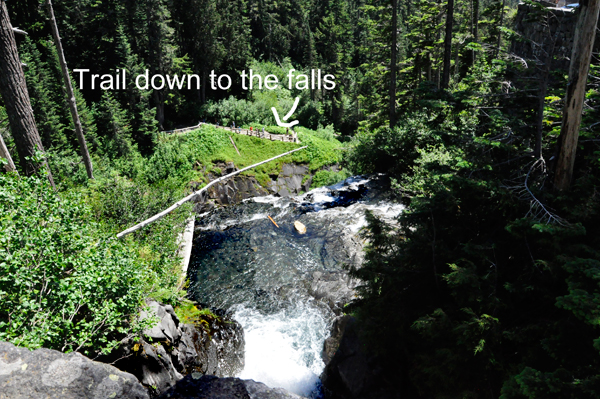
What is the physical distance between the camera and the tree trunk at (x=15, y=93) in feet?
24.3

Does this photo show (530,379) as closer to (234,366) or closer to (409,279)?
(409,279)

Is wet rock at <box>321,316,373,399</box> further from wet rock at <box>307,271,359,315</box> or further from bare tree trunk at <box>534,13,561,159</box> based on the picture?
bare tree trunk at <box>534,13,561,159</box>

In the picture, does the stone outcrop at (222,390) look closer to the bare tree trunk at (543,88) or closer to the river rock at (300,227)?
the bare tree trunk at (543,88)

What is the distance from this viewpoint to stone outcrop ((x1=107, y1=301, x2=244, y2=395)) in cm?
690

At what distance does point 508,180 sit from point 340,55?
167 feet

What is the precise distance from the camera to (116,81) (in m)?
29.8

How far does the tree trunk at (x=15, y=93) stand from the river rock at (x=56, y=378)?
476 cm

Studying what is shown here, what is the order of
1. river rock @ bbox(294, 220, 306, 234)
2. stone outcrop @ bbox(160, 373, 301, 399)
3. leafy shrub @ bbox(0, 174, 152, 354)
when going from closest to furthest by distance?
leafy shrub @ bbox(0, 174, 152, 354), stone outcrop @ bbox(160, 373, 301, 399), river rock @ bbox(294, 220, 306, 234)

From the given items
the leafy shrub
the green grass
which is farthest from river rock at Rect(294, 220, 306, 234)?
the leafy shrub

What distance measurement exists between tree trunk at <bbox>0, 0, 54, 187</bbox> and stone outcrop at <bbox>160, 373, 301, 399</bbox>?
227 inches

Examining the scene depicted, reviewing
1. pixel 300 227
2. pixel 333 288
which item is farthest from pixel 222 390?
pixel 300 227

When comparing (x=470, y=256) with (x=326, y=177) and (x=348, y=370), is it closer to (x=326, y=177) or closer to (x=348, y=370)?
(x=348, y=370)

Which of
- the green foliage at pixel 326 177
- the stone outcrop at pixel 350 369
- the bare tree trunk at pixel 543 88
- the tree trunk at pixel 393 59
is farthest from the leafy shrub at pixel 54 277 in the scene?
the green foliage at pixel 326 177

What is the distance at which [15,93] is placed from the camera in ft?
25.8
